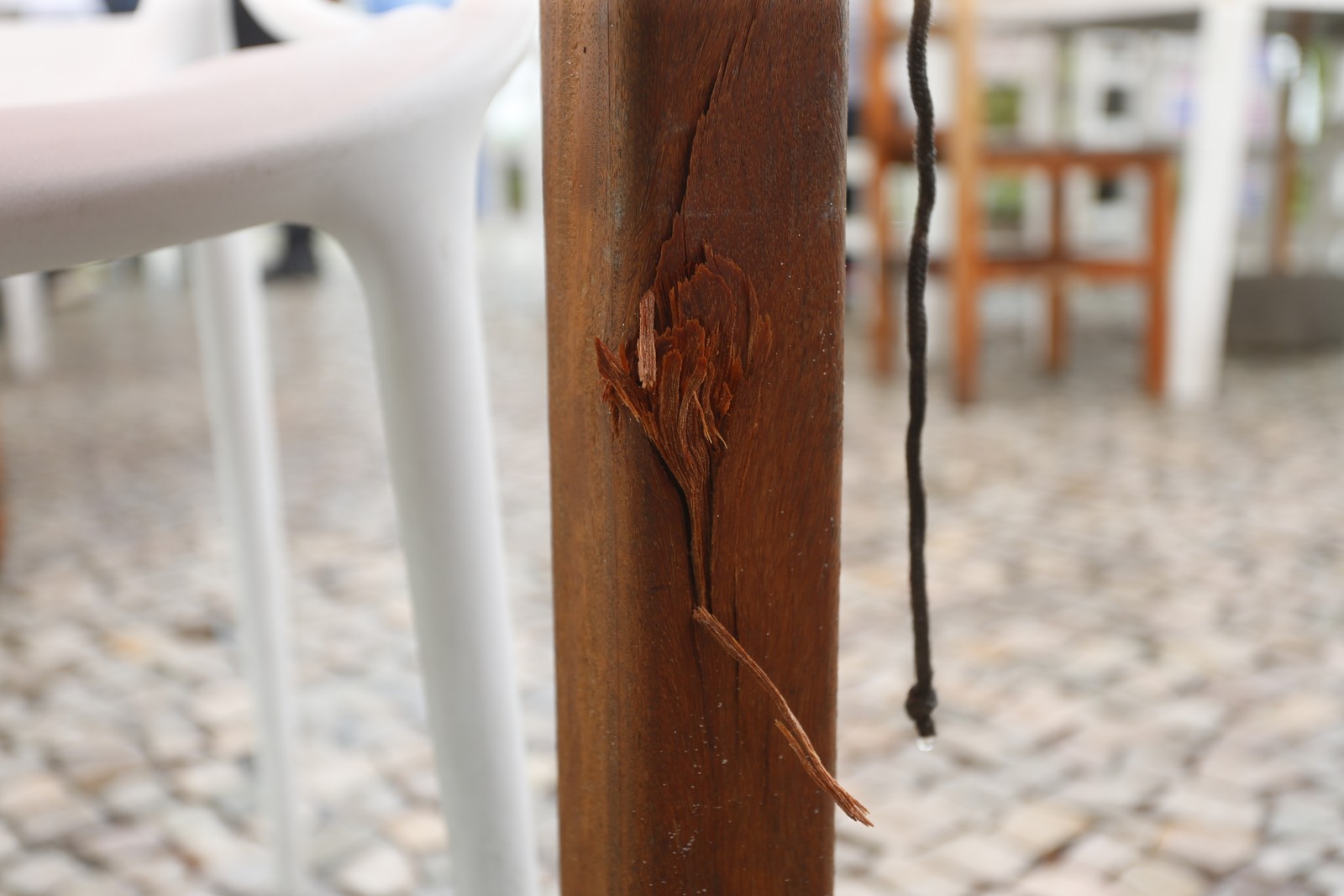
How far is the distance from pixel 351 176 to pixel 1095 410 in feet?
5.89

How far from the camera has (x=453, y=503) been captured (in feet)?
1.04

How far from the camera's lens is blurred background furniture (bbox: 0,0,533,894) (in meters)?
0.25

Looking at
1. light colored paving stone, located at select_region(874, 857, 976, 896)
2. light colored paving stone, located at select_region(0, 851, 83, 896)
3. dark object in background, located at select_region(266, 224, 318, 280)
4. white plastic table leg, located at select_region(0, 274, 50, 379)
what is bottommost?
dark object in background, located at select_region(266, 224, 318, 280)

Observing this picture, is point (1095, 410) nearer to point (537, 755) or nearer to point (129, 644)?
point (537, 755)

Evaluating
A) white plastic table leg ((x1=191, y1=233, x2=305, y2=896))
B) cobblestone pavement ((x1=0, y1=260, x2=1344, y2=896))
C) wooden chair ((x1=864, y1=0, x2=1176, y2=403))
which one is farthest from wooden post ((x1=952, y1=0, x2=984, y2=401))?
white plastic table leg ((x1=191, y1=233, x2=305, y2=896))

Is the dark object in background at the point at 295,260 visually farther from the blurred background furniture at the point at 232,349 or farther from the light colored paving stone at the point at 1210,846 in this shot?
the light colored paving stone at the point at 1210,846

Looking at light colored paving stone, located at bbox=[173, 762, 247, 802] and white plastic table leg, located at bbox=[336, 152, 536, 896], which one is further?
light colored paving stone, located at bbox=[173, 762, 247, 802]

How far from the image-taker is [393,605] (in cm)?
116

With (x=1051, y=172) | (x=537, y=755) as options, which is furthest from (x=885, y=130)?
(x=537, y=755)

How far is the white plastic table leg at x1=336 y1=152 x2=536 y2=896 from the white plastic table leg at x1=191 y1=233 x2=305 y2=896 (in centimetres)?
29

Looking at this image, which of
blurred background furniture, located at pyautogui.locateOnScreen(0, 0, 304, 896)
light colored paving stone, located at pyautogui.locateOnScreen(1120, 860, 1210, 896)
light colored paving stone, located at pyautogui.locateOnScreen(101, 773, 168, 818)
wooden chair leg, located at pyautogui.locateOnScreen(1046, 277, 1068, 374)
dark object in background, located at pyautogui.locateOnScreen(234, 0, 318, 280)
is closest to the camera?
blurred background furniture, located at pyautogui.locateOnScreen(0, 0, 304, 896)

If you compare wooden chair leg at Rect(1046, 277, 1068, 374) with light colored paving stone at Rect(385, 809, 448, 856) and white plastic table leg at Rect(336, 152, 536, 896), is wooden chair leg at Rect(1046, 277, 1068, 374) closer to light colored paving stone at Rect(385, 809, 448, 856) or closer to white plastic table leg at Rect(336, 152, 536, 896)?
light colored paving stone at Rect(385, 809, 448, 856)

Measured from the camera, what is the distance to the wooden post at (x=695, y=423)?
0.25 meters

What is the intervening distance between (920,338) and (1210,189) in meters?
Answer: 1.82
